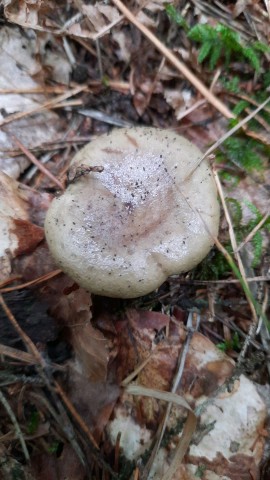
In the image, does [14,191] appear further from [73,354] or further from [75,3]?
[75,3]

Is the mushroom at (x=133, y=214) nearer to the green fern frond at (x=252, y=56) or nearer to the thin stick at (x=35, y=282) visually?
the thin stick at (x=35, y=282)

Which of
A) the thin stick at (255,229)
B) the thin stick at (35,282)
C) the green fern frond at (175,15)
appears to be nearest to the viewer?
the thin stick at (35,282)

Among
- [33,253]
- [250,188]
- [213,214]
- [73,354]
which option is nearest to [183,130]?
[250,188]

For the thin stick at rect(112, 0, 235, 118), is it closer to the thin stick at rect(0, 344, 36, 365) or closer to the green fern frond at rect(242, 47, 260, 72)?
the green fern frond at rect(242, 47, 260, 72)

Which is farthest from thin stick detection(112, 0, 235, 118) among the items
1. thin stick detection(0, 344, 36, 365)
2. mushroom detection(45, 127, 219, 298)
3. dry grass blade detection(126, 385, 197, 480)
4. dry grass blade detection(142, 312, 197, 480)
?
thin stick detection(0, 344, 36, 365)

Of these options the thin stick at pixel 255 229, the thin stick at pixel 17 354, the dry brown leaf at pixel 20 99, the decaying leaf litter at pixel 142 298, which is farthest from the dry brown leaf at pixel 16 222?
the thin stick at pixel 255 229

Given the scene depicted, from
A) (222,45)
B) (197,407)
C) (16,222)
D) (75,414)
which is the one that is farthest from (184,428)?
(222,45)
